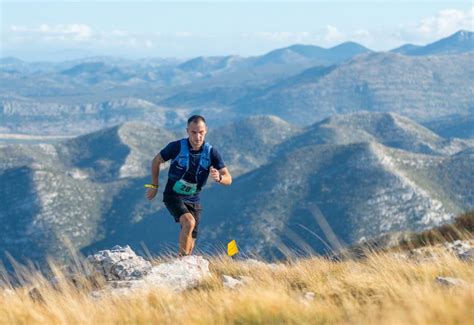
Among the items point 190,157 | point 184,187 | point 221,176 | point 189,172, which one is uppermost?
point 190,157

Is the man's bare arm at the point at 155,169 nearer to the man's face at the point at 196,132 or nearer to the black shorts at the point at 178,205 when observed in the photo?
the black shorts at the point at 178,205

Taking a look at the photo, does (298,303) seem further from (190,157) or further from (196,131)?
(190,157)

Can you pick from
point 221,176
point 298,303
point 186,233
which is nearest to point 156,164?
point 221,176

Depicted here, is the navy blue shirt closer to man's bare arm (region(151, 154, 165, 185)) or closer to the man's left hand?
man's bare arm (region(151, 154, 165, 185))

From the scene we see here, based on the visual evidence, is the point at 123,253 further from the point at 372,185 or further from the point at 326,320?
the point at 372,185

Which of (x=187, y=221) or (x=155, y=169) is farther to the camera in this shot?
(x=155, y=169)

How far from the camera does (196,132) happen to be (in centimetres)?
1264

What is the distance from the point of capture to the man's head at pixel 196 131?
497 inches

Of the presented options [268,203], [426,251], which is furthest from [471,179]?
[426,251]

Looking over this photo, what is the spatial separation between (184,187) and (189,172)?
1.25ft

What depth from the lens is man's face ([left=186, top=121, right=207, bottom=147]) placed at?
12.6 metres

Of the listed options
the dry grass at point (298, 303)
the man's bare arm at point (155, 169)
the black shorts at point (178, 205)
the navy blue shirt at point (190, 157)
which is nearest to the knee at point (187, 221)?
the black shorts at point (178, 205)

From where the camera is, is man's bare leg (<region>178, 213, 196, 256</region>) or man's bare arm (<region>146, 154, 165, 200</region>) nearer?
man's bare arm (<region>146, 154, 165, 200</region>)

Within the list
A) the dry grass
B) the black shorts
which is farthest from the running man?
the dry grass
